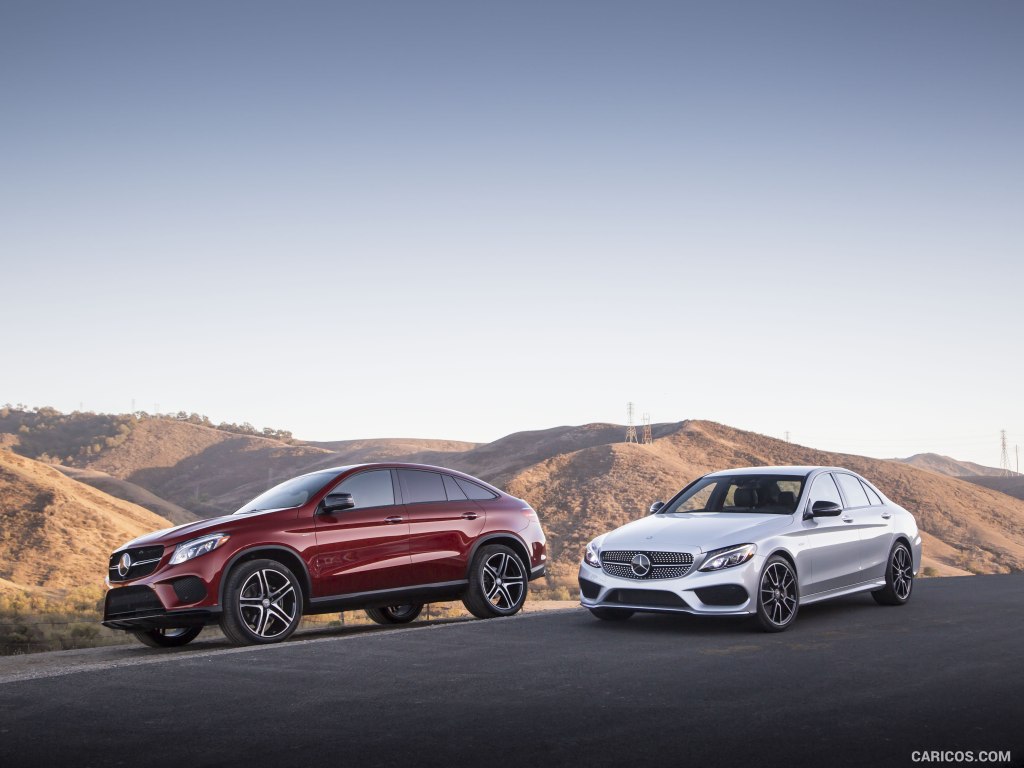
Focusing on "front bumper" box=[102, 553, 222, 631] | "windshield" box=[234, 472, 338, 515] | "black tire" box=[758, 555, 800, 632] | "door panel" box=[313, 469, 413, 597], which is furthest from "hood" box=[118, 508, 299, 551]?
"black tire" box=[758, 555, 800, 632]

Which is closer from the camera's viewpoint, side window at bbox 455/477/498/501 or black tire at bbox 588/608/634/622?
black tire at bbox 588/608/634/622

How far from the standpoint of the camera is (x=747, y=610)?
10055 millimetres

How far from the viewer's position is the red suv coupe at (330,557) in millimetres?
9727

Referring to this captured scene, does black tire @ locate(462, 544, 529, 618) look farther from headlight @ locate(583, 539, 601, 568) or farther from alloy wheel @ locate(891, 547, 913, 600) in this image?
alloy wheel @ locate(891, 547, 913, 600)

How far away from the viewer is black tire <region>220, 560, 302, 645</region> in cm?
984

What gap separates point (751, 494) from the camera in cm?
1172

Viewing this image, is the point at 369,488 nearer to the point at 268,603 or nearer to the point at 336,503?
the point at 336,503

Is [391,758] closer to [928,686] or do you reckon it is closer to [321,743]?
[321,743]

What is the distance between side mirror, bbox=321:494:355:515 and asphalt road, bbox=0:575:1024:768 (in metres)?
1.30

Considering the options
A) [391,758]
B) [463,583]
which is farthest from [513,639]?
[391,758]

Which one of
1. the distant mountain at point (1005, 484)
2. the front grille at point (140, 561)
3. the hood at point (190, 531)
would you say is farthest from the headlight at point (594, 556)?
the distant mountain at point (1005, 484)

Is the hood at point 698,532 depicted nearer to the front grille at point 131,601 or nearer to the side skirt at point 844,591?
the side skirt at point 844,591

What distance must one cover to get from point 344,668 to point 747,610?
393 centimetres

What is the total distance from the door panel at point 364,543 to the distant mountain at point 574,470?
27.8m
